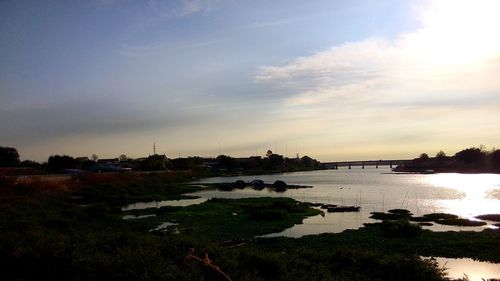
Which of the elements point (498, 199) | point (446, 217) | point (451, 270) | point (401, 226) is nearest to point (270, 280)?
point (451, 270)

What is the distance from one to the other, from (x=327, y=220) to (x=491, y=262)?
55.1 ft

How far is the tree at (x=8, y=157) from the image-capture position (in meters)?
114

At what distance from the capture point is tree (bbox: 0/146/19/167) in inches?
4483

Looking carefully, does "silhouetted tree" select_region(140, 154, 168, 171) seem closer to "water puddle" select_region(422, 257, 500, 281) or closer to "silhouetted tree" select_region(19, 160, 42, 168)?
Answer: "silhouetted tree" select_region(19, 160, 42, 168)

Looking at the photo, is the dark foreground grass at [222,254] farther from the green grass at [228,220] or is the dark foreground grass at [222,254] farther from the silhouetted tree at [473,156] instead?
the silhouetted tree at [473,156]

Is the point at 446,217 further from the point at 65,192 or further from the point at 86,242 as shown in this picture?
the point at 65,192

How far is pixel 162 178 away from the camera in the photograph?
9925cm

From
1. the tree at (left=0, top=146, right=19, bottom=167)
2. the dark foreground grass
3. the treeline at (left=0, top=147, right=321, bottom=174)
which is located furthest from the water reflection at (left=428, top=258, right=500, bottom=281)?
the tree at (left=0, top=146, right=19, bottom=167)

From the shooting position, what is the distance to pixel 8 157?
117 m

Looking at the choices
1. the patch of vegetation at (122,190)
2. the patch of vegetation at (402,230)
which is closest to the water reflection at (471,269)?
the patch of vegetation at (402,230)

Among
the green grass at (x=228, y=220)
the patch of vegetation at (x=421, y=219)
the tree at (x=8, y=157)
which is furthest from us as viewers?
the tree at (x=8, y=157)

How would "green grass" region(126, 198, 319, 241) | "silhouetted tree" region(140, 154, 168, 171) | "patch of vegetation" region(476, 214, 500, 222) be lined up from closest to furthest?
1. "green grass" region(126, 198, 319, 241)
2. "patch of vegetation" region(476, 214, 500, 222)
3. "silhouetted tree" region(140, 154, 168, 171)

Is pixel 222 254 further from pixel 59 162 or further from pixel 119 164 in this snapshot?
pixel 119 164

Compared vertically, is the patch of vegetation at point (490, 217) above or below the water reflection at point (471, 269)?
above
